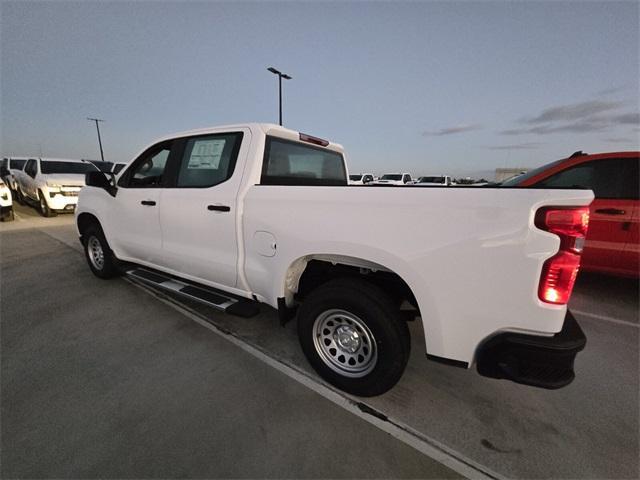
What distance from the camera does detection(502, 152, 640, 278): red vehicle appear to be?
364 centimetres

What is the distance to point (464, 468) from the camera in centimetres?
160

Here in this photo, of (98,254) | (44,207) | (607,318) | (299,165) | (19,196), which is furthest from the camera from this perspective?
(19,196)

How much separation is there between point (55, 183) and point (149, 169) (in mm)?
8500

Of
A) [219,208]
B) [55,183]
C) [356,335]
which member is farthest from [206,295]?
[55,183]

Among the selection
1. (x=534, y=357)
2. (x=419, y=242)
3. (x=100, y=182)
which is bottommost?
(x=534, y=357)

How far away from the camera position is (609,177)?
3.79m

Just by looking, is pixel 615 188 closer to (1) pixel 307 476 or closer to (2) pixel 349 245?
(2) pixel 349 245

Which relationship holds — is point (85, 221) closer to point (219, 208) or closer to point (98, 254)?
point (98, 254)

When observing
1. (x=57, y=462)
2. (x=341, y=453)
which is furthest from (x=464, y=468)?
(x=57, y=462)

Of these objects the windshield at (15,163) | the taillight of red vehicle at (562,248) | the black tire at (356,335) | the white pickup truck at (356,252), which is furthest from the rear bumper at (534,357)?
the windshield at (15,163)

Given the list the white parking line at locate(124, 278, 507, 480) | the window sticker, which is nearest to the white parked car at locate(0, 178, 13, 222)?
the window sticker

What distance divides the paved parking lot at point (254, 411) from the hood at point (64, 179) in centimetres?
807

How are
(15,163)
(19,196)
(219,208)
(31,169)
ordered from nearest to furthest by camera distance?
(219,208) → (31,169) → (19,196) → (15,163)

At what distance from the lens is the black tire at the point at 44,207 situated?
9469mm
